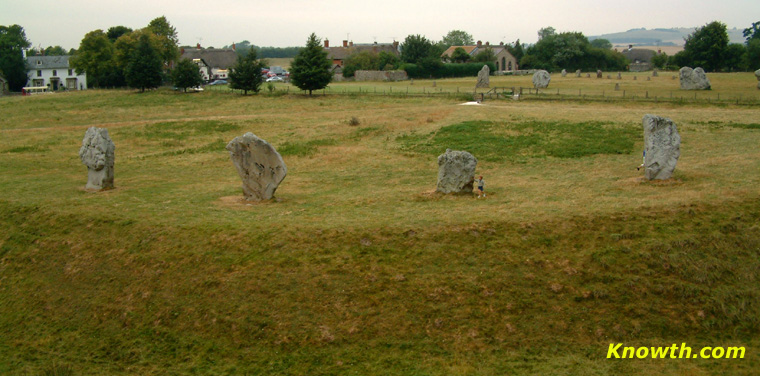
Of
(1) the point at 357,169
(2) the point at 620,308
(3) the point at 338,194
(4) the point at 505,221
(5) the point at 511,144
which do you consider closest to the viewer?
(2) the point at 620,308

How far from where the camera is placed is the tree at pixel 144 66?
75.1 m

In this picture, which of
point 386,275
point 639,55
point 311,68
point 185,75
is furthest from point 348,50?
point 386,275

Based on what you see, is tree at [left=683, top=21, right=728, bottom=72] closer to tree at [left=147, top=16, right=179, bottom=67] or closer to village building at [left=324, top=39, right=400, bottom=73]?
village building at [left=324, top=39, right=400, bottom=73]

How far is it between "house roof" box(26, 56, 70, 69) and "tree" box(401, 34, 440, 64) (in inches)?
2360

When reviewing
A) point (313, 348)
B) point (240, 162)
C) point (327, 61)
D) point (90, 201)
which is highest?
point (327, 61)

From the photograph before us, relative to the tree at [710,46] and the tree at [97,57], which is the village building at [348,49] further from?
the tree at [710,46]

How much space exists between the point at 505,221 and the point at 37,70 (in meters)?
106

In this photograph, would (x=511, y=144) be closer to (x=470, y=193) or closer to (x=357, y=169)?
(x=357, y=169)

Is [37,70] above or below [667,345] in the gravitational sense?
above

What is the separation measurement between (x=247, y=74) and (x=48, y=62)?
5586cm

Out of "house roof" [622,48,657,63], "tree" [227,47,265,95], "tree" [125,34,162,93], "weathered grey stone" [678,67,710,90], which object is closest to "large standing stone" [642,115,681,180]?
"weathered grey stone" [678,67,710,90]

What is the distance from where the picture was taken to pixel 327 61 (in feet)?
223

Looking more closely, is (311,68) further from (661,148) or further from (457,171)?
(661,148)

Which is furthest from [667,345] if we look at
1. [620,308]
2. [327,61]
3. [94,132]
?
[327,61]
